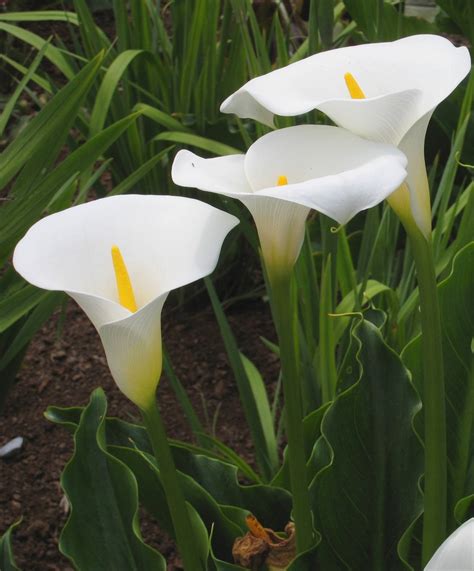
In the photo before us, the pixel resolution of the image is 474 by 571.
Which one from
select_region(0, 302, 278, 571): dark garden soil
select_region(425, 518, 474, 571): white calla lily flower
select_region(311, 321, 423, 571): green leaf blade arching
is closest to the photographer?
select_region(425, 518, 474, 571): white calla lily flower

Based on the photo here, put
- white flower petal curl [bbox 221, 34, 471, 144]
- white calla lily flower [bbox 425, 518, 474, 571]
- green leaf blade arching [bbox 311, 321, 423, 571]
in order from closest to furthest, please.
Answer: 1. white calla lily flower [bbox 425, 518, 474, 571]
2. white flower petal curl [bbox 221, 34, 471, 144]
3. green leaf blade arching [bbox 311, 321, 423, 571]

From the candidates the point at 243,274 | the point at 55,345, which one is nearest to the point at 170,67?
the point at 243,274

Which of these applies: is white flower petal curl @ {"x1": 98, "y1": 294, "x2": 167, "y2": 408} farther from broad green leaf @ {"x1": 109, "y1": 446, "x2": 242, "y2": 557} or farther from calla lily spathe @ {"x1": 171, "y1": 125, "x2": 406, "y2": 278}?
broad green leaf @ {"x1": 109, "y1": 446, "x2": 242, "y2": 557}

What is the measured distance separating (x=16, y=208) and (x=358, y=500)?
0.53 m

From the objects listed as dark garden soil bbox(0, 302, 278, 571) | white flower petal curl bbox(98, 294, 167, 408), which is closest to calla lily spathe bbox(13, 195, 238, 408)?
white flower petal curl bbox(98, 294, 167, 408)

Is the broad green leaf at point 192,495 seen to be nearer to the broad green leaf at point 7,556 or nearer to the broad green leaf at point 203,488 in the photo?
the broad green leaf at point 203,488

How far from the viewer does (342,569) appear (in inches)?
29.7

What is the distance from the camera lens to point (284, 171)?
56cm

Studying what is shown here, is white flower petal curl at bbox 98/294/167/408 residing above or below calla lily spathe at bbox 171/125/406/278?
below

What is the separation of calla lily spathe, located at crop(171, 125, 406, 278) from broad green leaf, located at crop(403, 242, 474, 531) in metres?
0.27

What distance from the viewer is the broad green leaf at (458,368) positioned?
2.55 feet

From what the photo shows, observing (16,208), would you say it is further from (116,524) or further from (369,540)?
(369,540)

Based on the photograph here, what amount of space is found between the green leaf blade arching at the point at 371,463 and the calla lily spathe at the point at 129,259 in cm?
22

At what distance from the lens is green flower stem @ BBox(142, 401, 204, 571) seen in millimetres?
576
